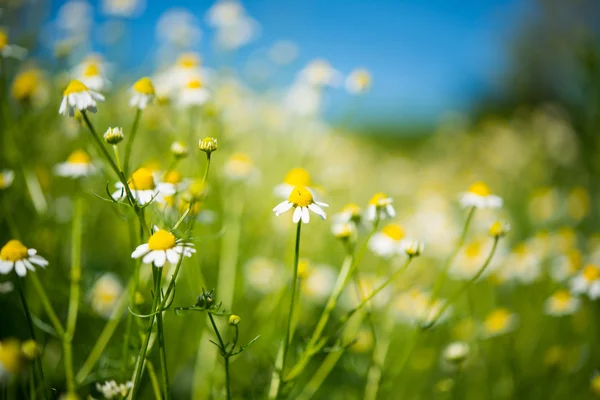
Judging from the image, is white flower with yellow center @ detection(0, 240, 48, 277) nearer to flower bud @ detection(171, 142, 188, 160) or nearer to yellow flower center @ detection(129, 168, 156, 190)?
yellow flower center @ detection(129, 168, 156, 190)

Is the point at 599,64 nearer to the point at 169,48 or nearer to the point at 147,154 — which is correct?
the point at 169,48

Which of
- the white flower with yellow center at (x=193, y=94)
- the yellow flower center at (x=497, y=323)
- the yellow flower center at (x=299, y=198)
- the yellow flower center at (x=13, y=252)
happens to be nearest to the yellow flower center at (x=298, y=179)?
the yellow flower center at (x=299, y=198)

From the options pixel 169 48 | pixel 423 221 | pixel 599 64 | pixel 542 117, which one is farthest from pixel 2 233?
pixel 542 117

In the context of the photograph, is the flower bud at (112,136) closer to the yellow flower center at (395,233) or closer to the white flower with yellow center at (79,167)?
the white flower with yellow center at (79,167)

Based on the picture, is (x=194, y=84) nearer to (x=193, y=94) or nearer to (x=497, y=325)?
(x=193, y=94)

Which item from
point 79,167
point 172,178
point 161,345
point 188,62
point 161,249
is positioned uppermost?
point 188,62

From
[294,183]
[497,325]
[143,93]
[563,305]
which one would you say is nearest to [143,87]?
[143,93]
